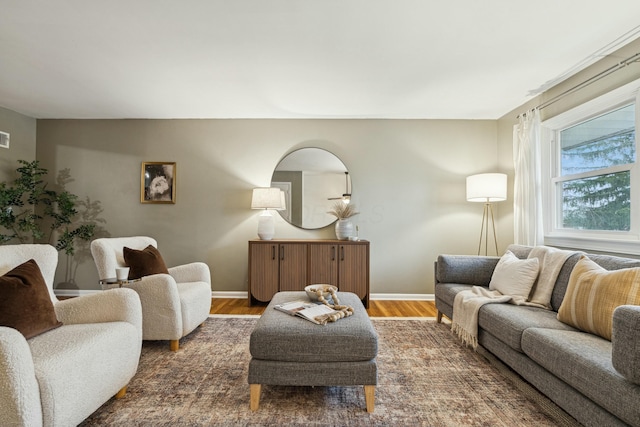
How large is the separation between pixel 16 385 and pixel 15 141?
4206mm

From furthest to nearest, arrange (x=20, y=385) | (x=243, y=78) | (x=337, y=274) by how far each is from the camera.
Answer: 1. (x=337, y=274)
2. (x=243, y=78)
3. (x=20, y=385)

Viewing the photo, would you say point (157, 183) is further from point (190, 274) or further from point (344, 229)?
point (344, 229)

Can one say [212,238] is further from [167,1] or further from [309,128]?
[167,1]

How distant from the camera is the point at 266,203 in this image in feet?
12.9

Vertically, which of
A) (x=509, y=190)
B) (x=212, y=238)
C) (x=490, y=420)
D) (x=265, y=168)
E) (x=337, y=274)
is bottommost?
(x=490, y=420)

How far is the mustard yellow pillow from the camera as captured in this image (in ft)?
5.56

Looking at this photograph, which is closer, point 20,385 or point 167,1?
point 20,385

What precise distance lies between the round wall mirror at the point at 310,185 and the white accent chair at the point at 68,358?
8.28ft

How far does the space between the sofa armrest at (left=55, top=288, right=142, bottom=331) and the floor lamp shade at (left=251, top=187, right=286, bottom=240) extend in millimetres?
2133

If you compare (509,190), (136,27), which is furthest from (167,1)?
(509,190)

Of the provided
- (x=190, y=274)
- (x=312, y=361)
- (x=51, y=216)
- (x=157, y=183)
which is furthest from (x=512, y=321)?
(x=51, y=216)

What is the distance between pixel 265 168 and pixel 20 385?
3336mm

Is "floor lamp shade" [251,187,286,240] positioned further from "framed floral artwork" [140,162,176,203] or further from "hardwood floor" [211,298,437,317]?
"framed floral artwork" [140,162,176,203]

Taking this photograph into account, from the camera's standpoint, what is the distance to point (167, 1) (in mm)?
2002
